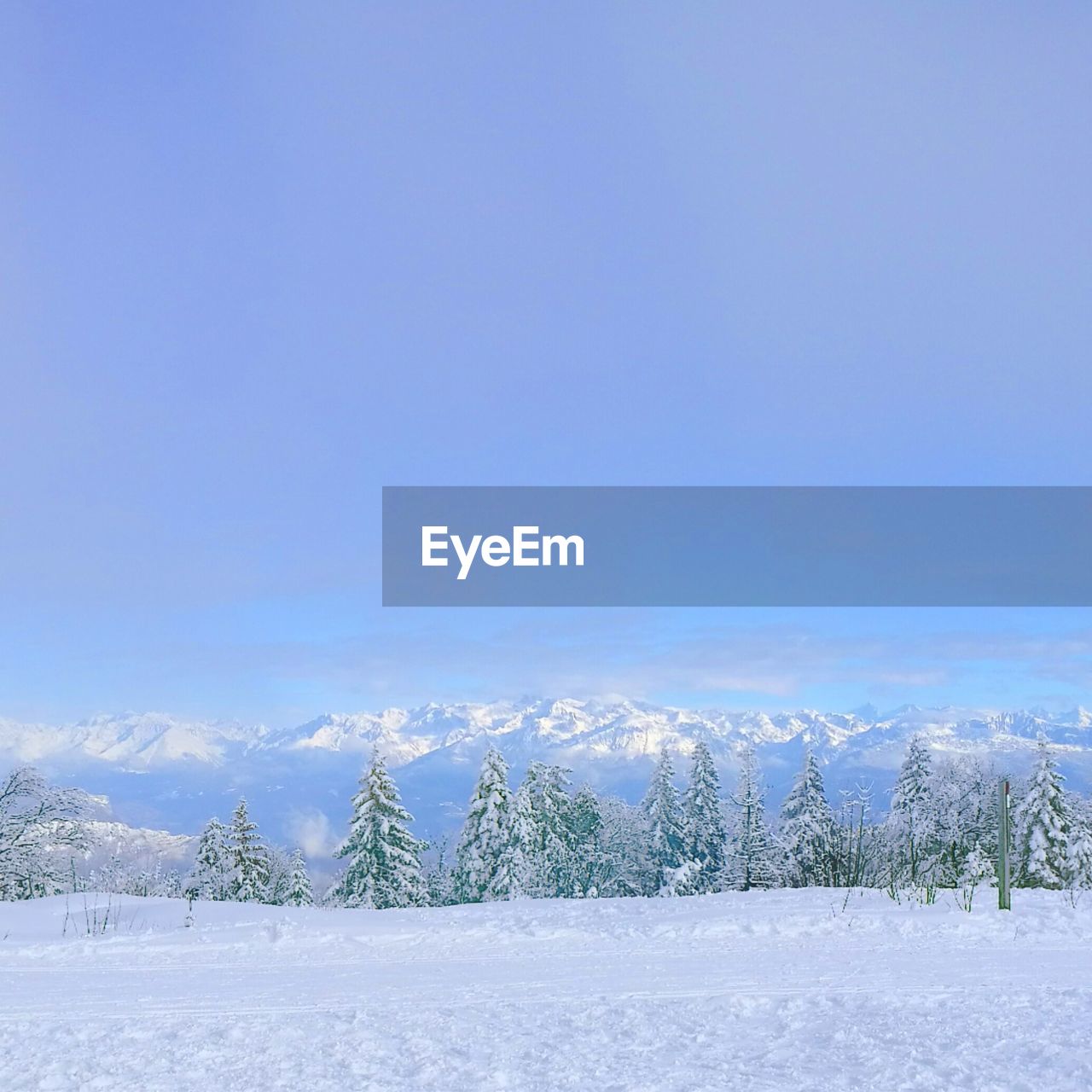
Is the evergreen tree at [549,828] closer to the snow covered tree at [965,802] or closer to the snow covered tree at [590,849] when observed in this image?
the snow covered tree at [590,849]

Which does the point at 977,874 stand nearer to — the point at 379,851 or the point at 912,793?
the point at 379,851

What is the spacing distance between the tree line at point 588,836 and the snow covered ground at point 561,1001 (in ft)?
29.4

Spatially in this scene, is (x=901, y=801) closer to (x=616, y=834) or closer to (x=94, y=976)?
(x=616, y=834)

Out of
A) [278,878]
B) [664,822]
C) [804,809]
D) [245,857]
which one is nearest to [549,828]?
[664,822]

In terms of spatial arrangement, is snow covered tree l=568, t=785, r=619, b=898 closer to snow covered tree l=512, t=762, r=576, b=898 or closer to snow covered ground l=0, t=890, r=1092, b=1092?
snow covered tree l=512, t=762, r=576, b=898

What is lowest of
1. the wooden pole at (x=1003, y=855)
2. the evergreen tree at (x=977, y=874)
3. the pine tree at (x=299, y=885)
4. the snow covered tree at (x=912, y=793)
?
the pine tree at (x=299, y=885)

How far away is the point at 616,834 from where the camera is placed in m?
42.1

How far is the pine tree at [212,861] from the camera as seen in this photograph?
3366 cm

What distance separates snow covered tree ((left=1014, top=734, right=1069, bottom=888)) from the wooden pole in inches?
796

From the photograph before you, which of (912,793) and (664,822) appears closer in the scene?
(912,793)

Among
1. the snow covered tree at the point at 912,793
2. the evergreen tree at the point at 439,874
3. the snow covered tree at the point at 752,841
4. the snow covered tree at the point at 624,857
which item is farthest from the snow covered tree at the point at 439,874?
the snow covered tree at the point at 912,793

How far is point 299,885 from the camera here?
37.3m

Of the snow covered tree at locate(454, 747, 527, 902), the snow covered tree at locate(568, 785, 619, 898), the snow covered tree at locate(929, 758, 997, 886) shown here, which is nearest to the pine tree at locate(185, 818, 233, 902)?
the snow covered tree at locate(454, 747, 527, 902)

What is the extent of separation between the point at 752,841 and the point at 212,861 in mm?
19905
